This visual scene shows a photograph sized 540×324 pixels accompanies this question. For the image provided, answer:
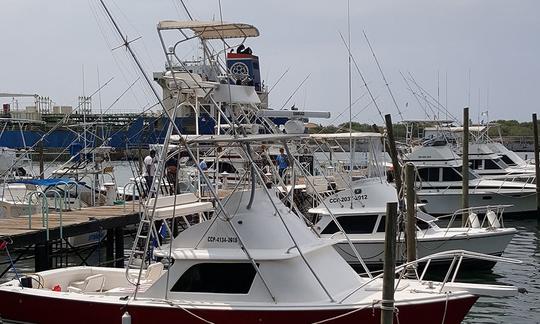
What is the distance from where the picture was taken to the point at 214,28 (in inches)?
526

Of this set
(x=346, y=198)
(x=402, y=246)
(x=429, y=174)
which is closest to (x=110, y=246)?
(x=346, y=198)

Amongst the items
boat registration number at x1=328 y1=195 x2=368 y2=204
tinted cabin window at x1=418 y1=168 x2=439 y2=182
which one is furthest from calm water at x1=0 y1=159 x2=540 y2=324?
tinted cabin window at x1=418 y1=168 x2=439 y2=182

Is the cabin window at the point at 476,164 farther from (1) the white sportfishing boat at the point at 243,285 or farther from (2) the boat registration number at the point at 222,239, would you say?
(2) the boat registration number at the point at 222,239

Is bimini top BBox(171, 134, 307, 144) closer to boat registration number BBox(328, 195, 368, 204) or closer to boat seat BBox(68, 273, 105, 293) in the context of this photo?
boat seat BBox(68, 273, 105, 293)

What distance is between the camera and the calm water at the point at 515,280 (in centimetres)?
1762

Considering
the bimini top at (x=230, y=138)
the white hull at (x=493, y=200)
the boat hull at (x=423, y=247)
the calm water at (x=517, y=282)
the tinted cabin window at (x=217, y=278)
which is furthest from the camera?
the white hull at (x=493, y=200)

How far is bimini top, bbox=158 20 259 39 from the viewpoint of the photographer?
12.9m

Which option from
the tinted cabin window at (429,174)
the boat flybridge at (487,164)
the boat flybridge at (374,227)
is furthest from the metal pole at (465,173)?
the boat flybridge at (487,164)

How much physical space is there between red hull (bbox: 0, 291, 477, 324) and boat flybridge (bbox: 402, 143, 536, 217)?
77.0ft

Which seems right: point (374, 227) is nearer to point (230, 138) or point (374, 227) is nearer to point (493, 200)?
point (230, 138)

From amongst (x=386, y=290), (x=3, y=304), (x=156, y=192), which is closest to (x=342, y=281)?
(x=386, y=290)

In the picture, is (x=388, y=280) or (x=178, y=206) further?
(x=178, y=206)

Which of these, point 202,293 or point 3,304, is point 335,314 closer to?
point 202,293

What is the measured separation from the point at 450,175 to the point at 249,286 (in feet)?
84.9
